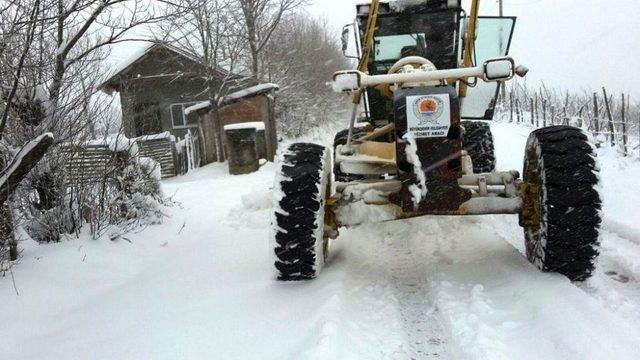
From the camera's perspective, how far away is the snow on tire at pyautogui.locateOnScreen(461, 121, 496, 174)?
688 cm

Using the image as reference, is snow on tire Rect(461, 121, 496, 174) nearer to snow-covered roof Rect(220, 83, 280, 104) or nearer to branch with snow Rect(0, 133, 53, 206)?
branch with snow Rect(0, 133, 53, 206)

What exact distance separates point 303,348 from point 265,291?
1.18 meters

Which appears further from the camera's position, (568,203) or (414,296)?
(414,296)

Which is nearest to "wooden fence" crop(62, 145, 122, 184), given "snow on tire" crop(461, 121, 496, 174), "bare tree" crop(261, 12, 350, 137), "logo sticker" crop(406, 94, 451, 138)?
"logo sticker" crop(406, 94, 451, 138)

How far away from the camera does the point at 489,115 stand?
595 centimetres

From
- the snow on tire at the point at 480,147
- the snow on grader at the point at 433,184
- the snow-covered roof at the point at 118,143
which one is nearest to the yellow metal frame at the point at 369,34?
the snow on grader at the point at 433,184

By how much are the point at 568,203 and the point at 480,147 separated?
355cm

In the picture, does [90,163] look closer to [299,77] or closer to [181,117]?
[181,117]

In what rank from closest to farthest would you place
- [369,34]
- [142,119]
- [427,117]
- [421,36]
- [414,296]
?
[427,117] → [414,296] → [369,34] → [421,36] → [142,119]

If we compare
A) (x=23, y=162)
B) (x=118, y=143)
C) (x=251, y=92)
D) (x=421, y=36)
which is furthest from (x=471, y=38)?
(x=251, y=92)

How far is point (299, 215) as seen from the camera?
3770 millimetres

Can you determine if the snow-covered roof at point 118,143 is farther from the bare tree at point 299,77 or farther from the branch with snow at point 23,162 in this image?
the bare tree at point 299,77

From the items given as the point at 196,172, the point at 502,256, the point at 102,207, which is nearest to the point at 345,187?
the point at 502,256

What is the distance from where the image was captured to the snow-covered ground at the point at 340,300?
290 cm
